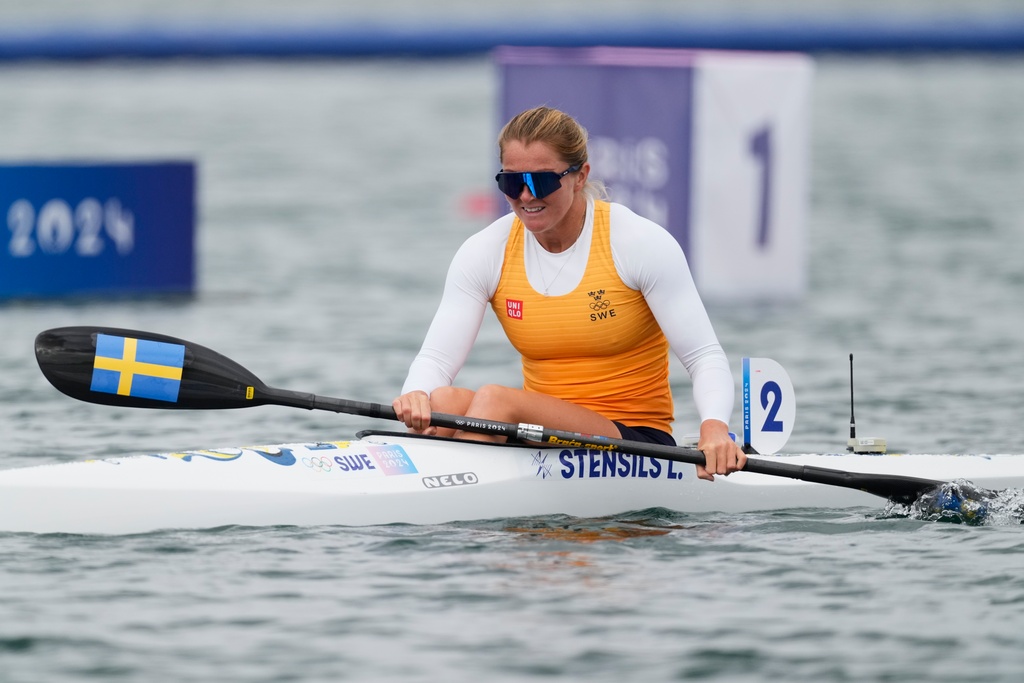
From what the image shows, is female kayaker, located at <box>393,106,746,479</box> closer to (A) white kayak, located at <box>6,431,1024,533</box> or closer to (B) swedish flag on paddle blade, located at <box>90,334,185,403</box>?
(A) white kayak, located at <box>6,431,1024,533</box>

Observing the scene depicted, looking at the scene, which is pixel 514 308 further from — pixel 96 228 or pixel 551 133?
pixel 96 228

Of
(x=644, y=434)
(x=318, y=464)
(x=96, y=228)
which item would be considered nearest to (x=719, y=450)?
(x=644, y=434)

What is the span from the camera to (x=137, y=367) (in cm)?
621

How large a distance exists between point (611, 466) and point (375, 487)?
2.58ft

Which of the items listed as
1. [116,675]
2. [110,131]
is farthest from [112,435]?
[110,131]

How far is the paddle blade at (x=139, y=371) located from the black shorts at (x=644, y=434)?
3.90 feet

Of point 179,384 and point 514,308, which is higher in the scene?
point 514,308

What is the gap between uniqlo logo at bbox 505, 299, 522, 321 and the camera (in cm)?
605

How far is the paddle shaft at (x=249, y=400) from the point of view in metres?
5.95

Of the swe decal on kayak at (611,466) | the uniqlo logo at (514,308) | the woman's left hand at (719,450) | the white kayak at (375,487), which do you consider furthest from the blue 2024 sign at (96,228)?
the woman's left hand at (719,450)

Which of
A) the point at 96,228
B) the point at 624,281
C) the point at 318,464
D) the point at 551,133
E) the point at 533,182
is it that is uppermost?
the point at 96,228

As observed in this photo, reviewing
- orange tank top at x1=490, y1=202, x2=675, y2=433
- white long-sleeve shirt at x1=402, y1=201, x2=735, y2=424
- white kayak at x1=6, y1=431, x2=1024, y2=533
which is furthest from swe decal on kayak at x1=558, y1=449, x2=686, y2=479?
white long-sleeve shirt at x1=402, y1=201, x2=735, y2=424

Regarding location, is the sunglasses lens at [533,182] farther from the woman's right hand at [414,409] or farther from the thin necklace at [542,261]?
the woman's right hand at [414,409]

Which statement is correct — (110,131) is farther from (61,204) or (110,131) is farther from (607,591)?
(607,591)
